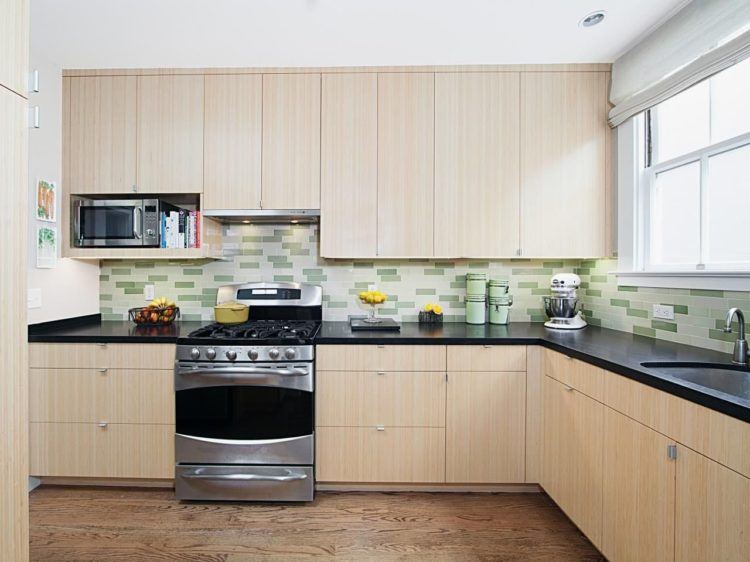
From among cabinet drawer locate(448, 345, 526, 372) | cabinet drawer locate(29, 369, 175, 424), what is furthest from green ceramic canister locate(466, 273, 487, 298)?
cabinet drawer locate(29, 369, 175, 424)

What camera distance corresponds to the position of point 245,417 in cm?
223

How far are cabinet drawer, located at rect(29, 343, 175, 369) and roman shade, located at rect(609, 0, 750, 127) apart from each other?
3.01 m

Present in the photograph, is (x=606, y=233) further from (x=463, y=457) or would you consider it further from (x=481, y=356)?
(x=463, y=457)

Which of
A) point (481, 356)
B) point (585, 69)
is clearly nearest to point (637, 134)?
point (585, 69)

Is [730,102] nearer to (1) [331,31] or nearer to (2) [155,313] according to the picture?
(1) [331,31]

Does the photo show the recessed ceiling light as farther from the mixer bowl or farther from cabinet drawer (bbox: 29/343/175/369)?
cabinet drawer (bbox: 29/343/175/369)

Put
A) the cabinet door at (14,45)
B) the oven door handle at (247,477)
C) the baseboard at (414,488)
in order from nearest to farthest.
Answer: the cabinet door at (14,45)
the oven door handle at (247,477)
the baseboard at (414,488)

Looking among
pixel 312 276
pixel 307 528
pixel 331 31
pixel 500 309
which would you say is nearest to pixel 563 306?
pixel 500 309

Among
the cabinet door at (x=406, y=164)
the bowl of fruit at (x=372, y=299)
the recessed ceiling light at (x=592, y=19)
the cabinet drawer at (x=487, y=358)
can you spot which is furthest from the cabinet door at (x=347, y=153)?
the recessed ceiling light at (x=592, y=19)

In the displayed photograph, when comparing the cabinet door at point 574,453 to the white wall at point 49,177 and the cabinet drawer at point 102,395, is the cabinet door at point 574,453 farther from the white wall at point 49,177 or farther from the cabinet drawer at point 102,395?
the white wall at point 49,177

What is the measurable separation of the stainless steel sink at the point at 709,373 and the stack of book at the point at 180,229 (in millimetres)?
2571

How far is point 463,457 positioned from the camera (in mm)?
2311

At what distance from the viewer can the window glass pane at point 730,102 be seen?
1.77 metres

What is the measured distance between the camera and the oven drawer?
2234 mm
